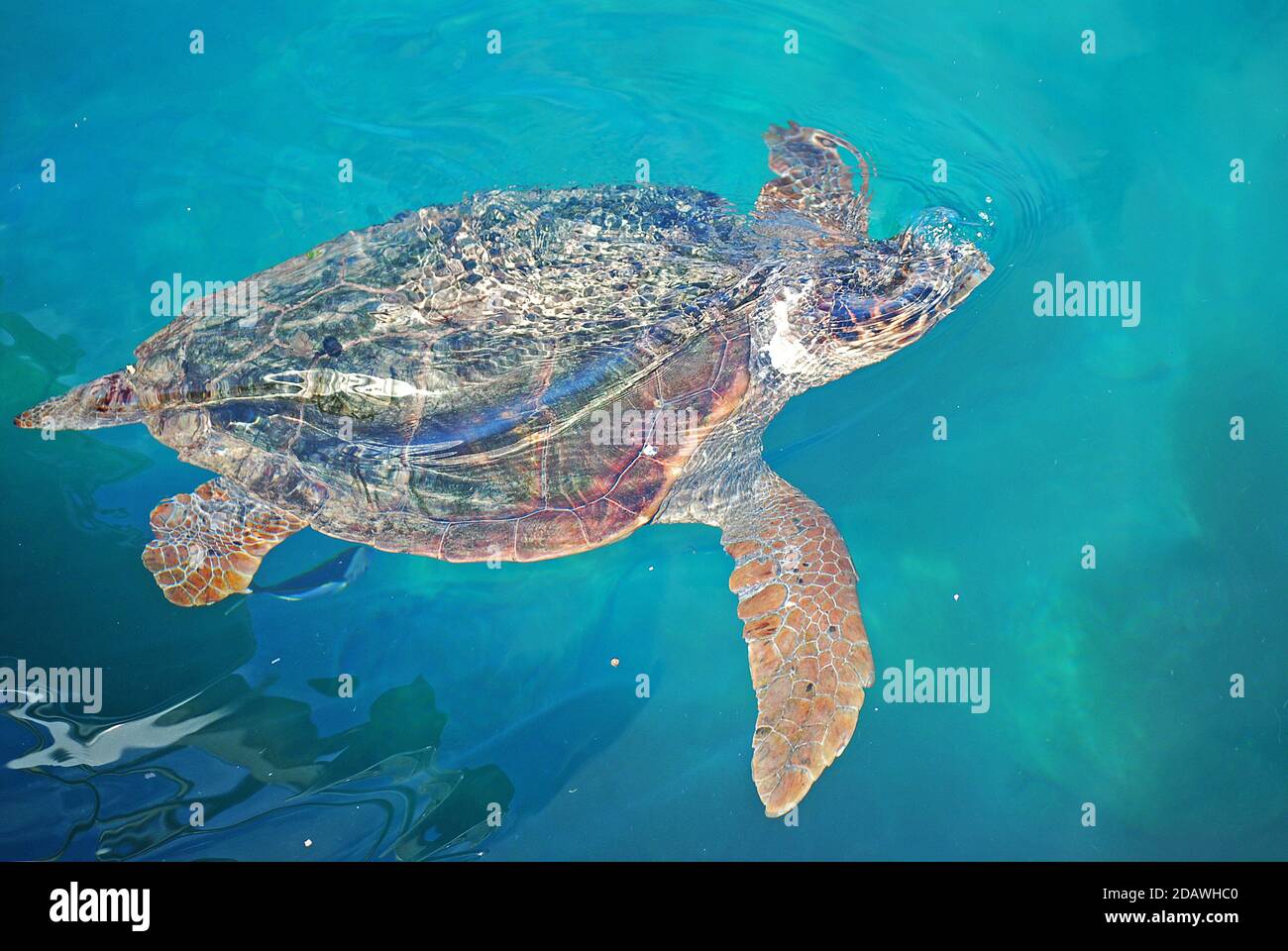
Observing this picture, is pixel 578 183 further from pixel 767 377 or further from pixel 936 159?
pixel 936 159

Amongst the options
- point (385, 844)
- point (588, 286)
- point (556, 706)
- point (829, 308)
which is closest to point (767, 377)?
point (829, 308)

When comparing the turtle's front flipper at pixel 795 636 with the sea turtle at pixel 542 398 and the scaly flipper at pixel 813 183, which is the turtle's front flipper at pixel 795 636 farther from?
the scaly flipper at pixel 813 183

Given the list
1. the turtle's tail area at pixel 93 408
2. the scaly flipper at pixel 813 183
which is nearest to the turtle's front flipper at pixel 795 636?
the scaly flipper at pixel 813 183

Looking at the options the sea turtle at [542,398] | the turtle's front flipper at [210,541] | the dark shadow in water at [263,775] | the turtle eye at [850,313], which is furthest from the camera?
the turtle eye at [850,313]

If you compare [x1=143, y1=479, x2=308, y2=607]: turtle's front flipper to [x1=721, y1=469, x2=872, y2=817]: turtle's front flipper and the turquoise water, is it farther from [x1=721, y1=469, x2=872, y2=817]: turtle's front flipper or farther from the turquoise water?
[x1=721, y1=469, x2=872, y2=817]: turtle's front flipper

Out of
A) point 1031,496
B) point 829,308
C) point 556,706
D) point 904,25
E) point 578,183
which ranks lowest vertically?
point 556,706

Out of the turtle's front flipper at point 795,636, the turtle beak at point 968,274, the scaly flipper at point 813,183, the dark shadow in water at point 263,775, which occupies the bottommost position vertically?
the dark shadow in water at point 263,775

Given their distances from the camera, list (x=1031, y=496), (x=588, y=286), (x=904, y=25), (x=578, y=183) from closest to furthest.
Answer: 1. (x=588, y=286)
2. (x=1031, y=496)
3. (x=578, y=183)
4. (x=904, y=25)
